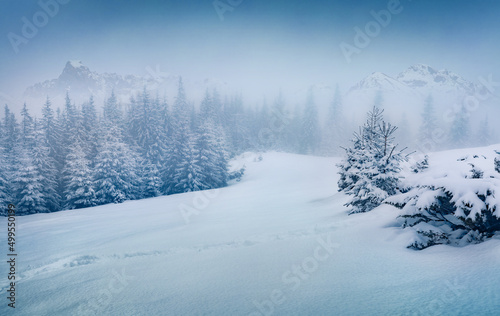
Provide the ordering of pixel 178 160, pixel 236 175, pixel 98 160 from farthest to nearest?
pixel 236 175 → pixel 178 160 → pixel 98 160

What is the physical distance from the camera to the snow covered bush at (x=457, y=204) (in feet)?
13.2

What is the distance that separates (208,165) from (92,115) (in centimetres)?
1854

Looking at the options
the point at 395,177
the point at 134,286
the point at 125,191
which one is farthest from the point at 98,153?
the point at 395,177

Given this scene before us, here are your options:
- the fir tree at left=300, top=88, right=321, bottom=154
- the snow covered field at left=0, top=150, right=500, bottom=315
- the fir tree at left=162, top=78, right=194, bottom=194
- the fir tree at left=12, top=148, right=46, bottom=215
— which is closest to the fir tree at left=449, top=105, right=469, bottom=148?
the fir tree at left=300, top=88, right=321, bottom=154

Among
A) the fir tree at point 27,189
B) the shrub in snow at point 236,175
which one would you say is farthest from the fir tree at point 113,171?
the shrub in snow at point 236,175

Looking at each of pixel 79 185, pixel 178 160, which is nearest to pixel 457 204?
pixel 79 185

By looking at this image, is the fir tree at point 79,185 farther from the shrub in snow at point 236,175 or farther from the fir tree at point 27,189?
the shrub in snow at point 236,175

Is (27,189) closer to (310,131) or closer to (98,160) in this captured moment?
(98,160)

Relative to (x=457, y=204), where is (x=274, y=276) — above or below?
below

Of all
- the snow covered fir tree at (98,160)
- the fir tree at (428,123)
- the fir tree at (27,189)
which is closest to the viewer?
the fir tree at (27,189)

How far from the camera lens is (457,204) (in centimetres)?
413

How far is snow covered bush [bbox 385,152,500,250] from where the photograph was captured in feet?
13.2

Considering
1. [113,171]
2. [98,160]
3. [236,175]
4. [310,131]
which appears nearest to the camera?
[113,171]

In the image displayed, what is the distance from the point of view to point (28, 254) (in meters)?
8.48
